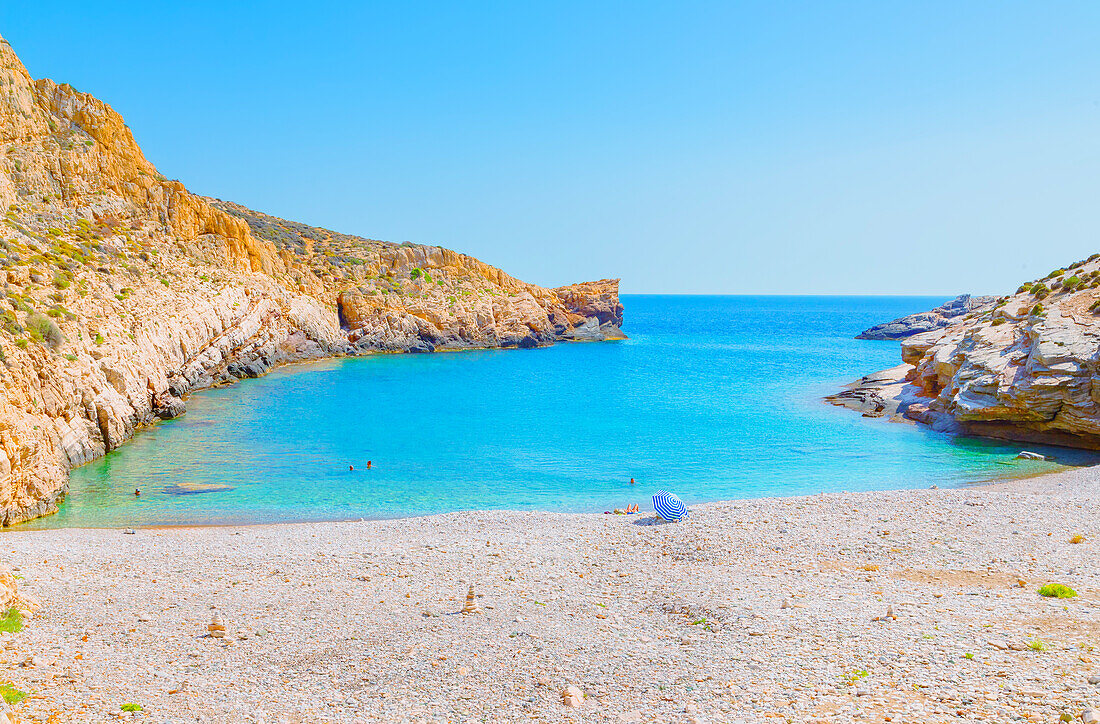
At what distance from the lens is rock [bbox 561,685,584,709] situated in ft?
31.8

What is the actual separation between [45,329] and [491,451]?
19.8 metres

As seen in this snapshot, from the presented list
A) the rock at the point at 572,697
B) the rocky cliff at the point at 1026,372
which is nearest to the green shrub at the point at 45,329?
the rock at the point at 572,697

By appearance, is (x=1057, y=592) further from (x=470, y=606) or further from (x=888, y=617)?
(x=470, y=606)

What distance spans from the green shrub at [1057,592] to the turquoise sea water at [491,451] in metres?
13.8

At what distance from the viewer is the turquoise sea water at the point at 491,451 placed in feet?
85.5

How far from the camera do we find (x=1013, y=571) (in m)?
14.9

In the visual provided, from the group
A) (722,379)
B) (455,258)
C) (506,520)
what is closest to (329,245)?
(455,258)

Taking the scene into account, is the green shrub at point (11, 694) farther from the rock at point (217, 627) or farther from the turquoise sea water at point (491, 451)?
the turquoise sea water at point (491, 451)

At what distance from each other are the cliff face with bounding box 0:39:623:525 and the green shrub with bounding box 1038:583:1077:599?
2607cm

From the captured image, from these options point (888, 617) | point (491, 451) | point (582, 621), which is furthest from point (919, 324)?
point (582, 621)

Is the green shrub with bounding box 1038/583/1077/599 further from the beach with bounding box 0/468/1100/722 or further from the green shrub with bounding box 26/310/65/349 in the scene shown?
the green shrub with bounding box 26/310/65/349

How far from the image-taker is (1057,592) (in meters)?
13.0

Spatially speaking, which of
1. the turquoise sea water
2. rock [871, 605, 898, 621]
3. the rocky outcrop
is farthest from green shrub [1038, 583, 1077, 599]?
the rocky outcrop

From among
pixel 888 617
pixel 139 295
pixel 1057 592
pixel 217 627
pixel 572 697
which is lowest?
pixel 217 627
